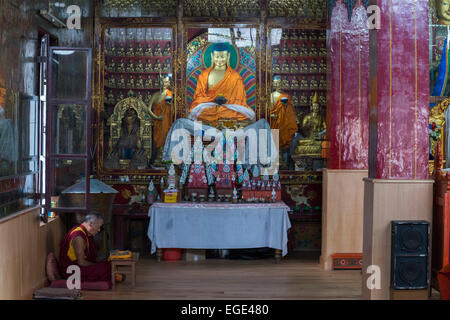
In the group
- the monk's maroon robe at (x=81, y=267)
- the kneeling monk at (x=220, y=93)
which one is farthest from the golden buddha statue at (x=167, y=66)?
the monk's maroon robe at (x=81, y=267)

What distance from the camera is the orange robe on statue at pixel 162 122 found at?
372 inches

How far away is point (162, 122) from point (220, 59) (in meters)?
1.50

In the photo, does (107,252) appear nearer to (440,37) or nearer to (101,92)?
(101,92)

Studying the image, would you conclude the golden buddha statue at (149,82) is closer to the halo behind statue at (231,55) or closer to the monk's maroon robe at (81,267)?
the halo behind statue at (231,55)

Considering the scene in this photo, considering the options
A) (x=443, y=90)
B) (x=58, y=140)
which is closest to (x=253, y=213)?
(x=58, y=140)

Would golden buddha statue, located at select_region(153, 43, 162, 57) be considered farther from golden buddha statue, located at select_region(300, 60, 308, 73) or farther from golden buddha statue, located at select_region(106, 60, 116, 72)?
golden buddha statue, located at select_region(300, 60, 308, 73)

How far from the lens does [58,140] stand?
656 centimetres

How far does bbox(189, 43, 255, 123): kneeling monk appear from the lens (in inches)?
367

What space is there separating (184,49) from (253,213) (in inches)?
127

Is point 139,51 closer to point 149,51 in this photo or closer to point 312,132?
point 149,51

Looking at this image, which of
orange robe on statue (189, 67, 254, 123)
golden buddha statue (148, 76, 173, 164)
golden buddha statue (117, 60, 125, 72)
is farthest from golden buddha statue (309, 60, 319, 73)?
golden buddha statue (117, 60, 125, 72)

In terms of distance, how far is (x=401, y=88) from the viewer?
5.46 m

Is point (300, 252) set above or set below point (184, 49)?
below

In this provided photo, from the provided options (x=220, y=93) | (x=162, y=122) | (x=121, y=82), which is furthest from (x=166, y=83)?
(x=220, y=93)
